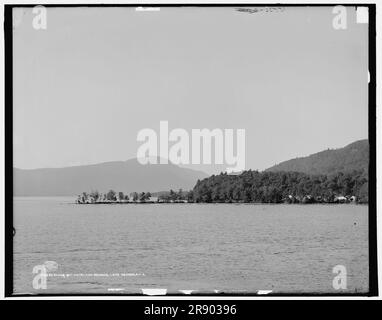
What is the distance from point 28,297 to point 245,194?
8.40ft

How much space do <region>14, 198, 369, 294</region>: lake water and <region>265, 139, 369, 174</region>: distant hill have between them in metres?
0.42

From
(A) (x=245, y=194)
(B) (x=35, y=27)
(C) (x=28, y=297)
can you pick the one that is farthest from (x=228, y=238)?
(B) (x=35, y=27)

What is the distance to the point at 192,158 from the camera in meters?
6.66

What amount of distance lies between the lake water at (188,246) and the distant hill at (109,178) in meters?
0.16

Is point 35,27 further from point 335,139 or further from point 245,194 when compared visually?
point 335,139

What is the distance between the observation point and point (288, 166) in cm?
736

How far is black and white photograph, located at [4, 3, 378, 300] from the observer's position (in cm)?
640

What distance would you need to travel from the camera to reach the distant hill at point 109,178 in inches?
267

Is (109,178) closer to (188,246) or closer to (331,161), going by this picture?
(188,246)

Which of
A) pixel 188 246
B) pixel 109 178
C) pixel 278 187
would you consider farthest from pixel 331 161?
pixel 109 178

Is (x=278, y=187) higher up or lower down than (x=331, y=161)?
lower down

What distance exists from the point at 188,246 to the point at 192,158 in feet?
5.14
